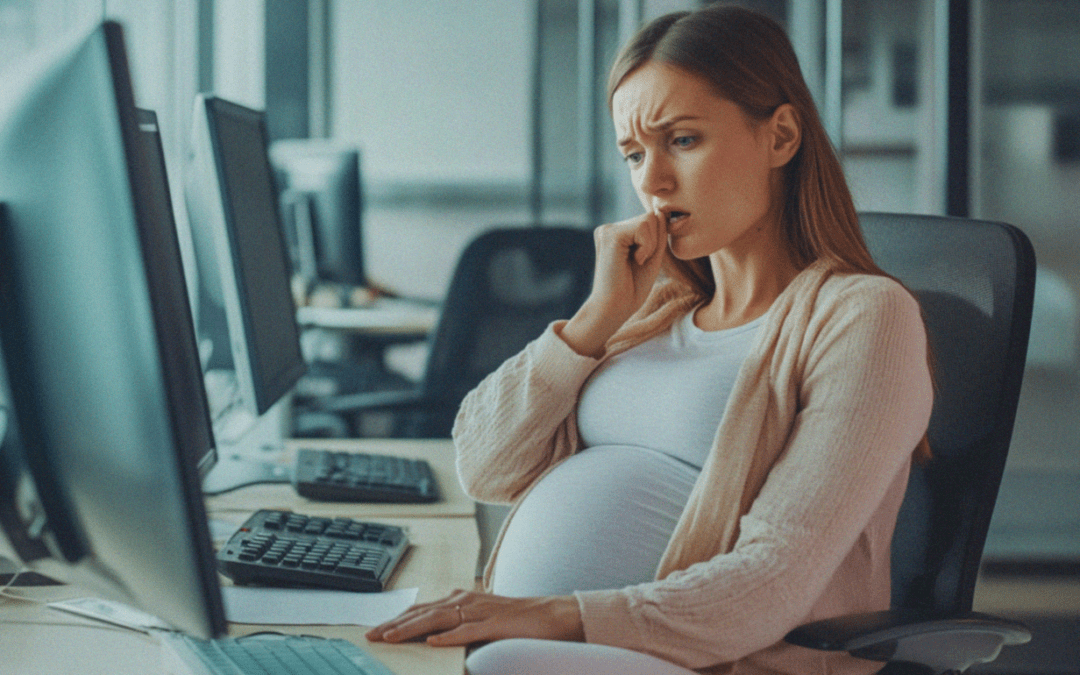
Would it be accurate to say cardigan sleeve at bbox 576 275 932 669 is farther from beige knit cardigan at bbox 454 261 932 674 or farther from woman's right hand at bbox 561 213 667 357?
woman's right hand at bbox 561 213 667 357

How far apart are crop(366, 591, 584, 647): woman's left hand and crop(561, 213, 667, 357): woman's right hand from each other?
1.35 ft

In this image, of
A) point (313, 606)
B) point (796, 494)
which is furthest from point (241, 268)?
point (796, 494)

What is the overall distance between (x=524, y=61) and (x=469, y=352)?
3367 mm

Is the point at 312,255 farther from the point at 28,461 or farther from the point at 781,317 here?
the point at 28,461

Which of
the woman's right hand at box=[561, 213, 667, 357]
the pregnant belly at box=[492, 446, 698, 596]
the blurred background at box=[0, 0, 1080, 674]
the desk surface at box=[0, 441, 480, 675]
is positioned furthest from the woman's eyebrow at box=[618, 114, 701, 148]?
the desk surface at box=[0, 441, 480, 675]

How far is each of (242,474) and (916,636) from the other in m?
0.98

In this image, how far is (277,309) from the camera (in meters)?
1.63

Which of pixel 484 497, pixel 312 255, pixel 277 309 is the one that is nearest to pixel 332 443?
pixel 277 309

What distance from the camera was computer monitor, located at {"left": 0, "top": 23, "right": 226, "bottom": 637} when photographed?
546 millimetres

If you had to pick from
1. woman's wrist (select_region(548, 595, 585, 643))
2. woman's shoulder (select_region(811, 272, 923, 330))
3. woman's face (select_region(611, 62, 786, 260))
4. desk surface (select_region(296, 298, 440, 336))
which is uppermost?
woman's face (select_region(611, 62, 786, 260))

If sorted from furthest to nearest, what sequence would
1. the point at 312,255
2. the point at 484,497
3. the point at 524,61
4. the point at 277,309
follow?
the point at 524,61, the point at 312,255, the point at 277,309, the point at 484,497

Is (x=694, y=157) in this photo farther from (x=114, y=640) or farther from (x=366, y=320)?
(x=366, y=320)

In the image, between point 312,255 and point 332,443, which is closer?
point 332,443

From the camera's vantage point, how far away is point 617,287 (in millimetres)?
1322
